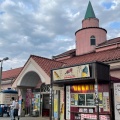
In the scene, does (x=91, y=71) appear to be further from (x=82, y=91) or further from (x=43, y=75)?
(x=43, y=75)

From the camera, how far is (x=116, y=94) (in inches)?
520

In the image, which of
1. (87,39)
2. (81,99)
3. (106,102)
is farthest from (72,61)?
(106,102)

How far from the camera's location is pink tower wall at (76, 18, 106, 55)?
80.6ft

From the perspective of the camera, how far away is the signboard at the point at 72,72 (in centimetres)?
1315

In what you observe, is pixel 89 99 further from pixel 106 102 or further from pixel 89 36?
pixel 89 36

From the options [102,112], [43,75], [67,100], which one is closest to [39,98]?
[43,75]

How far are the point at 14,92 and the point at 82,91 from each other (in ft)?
32.8

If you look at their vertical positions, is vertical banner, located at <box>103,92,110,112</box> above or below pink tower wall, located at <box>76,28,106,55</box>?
below

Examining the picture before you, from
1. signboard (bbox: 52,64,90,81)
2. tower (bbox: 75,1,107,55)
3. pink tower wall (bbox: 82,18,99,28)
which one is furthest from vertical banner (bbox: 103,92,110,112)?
pink tower wall (bbox: 82,18,99,28)

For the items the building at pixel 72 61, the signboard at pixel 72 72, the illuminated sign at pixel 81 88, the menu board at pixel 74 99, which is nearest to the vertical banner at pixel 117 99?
the illuminated sign at pixel 81 88

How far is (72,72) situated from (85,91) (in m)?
1.91

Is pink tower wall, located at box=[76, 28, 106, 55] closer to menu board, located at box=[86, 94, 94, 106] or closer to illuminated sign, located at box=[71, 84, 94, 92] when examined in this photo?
illuminated sign, located at box=[71, 84, 94, 92]

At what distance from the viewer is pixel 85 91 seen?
15.0 m

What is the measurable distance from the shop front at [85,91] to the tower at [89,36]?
8.97m
